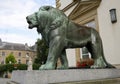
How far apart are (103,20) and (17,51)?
52358 mm

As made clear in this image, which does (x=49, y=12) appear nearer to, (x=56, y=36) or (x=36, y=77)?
(x=56, y=36)

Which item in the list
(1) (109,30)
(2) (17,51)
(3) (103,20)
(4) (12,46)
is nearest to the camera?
(1) (109,30)

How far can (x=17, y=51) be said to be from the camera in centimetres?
5841

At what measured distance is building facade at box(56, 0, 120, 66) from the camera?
294 inches

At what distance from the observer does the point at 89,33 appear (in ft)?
12.4

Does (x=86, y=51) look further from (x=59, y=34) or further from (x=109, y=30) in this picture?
(x=59, y=34)

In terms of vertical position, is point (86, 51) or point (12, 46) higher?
point (12, 46)

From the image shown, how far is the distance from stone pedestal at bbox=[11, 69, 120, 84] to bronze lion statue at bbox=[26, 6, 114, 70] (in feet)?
0.62

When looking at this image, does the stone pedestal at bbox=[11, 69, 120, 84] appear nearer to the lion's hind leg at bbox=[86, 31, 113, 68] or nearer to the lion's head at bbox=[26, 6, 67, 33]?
the lion's hind leg at bbox=[86, 31, 113, 68]

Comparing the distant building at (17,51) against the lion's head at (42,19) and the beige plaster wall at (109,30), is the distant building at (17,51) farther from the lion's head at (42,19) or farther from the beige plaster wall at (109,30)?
the lion's head at (42,19)

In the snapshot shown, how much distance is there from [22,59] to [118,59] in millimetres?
55837

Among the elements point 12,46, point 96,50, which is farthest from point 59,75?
point 12,46

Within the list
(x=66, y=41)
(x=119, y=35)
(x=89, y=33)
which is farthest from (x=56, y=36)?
(x=119, y=35)

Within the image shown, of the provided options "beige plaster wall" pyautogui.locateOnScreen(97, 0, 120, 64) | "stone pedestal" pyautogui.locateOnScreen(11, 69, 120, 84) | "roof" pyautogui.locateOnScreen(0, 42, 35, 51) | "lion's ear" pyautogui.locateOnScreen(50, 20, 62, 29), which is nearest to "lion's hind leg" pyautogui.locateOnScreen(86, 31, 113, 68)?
"stone pedestal" pyautogui.locateOnScreen(11, 69, 120, 84)
